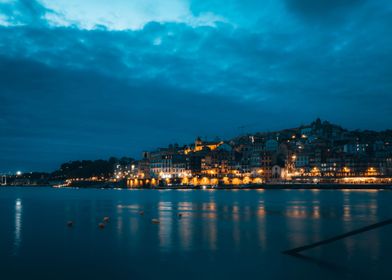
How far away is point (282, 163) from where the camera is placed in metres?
149

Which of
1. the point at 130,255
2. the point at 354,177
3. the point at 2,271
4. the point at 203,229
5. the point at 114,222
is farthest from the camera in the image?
the point at 354,177

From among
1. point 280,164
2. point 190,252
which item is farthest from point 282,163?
point 190,252

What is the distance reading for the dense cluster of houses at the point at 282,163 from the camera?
133000 mm

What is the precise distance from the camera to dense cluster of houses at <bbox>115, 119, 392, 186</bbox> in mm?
133000

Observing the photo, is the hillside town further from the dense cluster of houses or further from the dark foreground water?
the dark foreground water

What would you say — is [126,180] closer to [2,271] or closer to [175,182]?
[175,182]

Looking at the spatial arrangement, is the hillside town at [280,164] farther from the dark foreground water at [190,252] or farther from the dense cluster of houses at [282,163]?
the dark foreground water at [190,252]

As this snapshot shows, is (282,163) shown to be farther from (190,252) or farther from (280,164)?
(190,252)

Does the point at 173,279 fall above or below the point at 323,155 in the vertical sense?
below

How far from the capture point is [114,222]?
36.3 meters

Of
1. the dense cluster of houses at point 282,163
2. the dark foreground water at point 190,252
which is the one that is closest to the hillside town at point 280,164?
the dense cluster of houses at point 282,163

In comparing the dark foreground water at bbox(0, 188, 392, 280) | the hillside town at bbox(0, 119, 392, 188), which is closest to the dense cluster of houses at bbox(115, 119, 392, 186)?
the hillside town at bbox(0, 119, 392, 188)

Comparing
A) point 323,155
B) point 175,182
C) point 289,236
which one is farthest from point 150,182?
point 289,236

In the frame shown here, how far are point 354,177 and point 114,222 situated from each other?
353 ft
